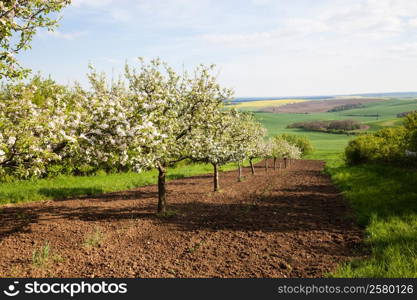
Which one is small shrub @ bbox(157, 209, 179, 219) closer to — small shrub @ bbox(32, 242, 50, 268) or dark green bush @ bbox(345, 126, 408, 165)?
small shrub @ bbox(32, 242, 50, 268)

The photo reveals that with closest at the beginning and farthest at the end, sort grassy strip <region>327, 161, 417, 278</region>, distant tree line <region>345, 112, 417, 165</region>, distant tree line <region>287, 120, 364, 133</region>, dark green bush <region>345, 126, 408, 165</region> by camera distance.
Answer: grassy strip <region>327, 161, 417, 278</region>, distant tree line <region>345, 112, 417, 165</region>, dark green bush <region>345, 126, 408, 165</region>, distant tree line <region>287, 120, 364, 133</region>

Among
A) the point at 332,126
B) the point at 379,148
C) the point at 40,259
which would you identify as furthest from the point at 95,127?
the point at 332,126

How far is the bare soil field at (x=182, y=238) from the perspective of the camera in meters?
9.57

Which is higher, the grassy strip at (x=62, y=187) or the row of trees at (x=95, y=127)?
the row of trees at (x=95, y=127)

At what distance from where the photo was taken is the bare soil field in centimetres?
957

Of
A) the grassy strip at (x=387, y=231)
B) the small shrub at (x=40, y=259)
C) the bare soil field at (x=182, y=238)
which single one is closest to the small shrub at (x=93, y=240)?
the bare soil field at (x=182, y=238)

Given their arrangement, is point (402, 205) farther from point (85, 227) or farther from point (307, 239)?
point (85, 227)

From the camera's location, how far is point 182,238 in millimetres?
12680

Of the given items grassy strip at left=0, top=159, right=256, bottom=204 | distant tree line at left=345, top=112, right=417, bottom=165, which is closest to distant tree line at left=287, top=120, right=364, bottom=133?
distant tree line at left=345, top=112, right=417, bottom=165

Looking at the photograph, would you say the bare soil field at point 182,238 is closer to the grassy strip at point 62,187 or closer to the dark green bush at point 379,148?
the grassy strip at point 62,187

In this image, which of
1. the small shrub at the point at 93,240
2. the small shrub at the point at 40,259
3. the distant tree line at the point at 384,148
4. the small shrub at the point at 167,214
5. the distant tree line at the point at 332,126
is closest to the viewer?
the small shrub at the point at 40,259

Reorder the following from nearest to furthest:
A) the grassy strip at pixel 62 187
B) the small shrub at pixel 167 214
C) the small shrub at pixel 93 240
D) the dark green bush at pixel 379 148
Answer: the small shrub at pixel 93 240
the small shrub at pixel 167 214
the grassy strip at pixel 62 187
the dark green bush at pixel 379 148

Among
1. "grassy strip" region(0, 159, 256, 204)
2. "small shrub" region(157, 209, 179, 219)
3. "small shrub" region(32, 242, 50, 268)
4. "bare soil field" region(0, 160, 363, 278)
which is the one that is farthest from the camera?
"grassy strip" region(0, 159, 256, 204)

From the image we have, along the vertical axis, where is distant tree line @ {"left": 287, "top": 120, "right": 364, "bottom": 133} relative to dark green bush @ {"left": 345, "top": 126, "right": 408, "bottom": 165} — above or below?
above
